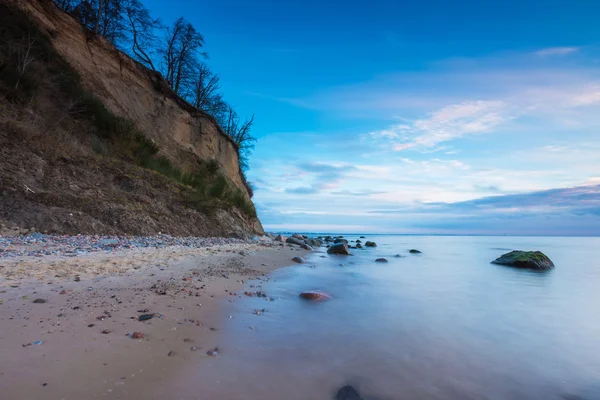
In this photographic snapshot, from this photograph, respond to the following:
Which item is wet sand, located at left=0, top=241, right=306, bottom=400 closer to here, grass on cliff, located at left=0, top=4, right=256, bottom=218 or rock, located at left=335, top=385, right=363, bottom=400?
rock, located at left=335, top=385, right=363, bottom=400

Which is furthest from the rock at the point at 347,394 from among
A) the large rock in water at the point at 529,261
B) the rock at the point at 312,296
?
the large rock in water at the point at 529,261

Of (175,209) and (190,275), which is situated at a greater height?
(175,209)

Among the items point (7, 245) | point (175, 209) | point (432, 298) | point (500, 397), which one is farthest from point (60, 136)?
point (500, 397)

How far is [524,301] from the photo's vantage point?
4.99 meters

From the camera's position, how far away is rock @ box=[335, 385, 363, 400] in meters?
1.71

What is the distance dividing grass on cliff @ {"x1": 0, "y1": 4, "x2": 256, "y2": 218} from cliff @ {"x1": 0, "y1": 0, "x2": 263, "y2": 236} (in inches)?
1.4

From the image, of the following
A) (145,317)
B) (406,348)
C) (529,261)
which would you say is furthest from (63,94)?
(529,261)

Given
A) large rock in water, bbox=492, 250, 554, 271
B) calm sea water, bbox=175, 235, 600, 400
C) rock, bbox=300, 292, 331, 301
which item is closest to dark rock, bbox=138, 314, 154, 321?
calm sea water, bbox=175, 235, 600, 400

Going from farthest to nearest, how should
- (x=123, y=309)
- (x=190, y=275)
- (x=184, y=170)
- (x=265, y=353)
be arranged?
(x=184, y=170) < (x=190, y=275) < (x=123, y=309) < (x=265, y=353)

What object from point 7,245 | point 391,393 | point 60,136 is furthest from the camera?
point 60,136

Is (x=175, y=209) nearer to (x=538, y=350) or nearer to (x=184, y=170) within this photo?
(x=184, y=170)

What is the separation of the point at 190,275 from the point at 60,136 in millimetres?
7712

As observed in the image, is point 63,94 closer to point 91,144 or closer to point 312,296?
point 91,144

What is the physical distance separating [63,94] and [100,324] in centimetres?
1180
